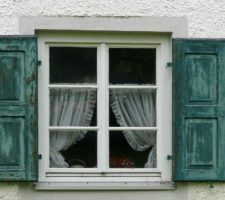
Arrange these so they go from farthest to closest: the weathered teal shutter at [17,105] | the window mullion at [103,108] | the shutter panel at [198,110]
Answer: the window mullion at [103,108] → the shutter panel at [198,110] → the weathered teal shutter at [17,105]

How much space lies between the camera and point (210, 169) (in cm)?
755

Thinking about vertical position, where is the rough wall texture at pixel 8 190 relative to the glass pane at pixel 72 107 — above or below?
below

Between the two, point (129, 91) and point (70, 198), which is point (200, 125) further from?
point (70, 198)

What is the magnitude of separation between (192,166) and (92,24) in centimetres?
161

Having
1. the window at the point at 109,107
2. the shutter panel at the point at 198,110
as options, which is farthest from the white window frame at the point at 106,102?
the shutter panel at the point at 198,110

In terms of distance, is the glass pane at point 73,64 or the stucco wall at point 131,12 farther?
the glass pane at point 73,64

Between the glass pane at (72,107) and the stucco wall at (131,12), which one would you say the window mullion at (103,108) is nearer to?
the glass pane at (72,107)

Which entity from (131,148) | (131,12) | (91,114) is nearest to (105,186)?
(131,148)

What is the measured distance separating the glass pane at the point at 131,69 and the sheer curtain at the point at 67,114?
315 millimetres

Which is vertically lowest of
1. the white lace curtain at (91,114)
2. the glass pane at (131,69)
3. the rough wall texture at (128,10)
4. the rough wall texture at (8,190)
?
the rough wall texture at (8,190)

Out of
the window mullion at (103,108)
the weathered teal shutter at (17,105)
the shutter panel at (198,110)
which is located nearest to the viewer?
the weathered teal shutter at (17,105)

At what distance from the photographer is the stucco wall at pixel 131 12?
7496mm

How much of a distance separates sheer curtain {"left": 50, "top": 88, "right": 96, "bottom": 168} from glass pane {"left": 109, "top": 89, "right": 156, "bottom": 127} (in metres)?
0.22

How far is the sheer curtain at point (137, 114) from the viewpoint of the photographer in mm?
7746
